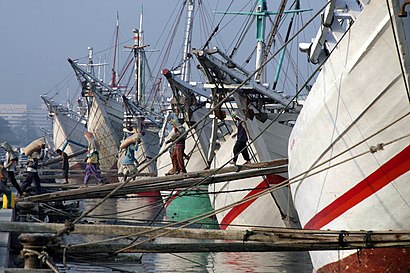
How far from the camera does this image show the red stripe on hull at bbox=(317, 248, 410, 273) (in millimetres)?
12055

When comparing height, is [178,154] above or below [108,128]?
below

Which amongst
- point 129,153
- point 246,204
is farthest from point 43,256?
point 129,153

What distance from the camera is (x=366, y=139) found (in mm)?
11531

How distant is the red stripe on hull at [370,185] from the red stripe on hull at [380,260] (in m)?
0.61

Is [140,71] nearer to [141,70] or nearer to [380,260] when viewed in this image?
[141,70]

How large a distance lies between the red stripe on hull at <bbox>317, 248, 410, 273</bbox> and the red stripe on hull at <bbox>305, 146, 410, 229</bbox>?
2.01 ft

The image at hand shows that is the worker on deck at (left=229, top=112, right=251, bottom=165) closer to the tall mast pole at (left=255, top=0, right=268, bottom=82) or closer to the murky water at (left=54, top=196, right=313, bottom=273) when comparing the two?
the murky water at (left=54, top=196, right=313, bottom=273)

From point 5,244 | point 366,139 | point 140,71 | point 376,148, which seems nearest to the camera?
point 366,139

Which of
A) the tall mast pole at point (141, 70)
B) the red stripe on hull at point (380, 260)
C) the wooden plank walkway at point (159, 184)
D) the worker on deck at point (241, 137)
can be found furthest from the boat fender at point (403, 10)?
the tall mast pole at point (141, 70)

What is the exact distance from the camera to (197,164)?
28.6 m

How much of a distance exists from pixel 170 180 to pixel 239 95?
476cm

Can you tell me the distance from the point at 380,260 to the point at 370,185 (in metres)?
0.93

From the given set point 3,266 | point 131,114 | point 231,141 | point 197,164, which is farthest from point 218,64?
point 131,114

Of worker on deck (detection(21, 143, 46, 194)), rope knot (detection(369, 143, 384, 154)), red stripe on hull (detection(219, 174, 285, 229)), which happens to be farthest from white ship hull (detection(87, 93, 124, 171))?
rope knot (detection(369, 143, 384, 154))
